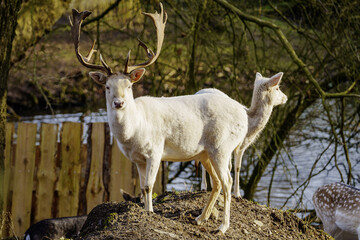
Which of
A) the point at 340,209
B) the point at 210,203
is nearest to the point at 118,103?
the point at 210,203

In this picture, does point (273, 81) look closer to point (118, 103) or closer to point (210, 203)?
point (210, 203)

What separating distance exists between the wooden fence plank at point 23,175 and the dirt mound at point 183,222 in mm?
3230

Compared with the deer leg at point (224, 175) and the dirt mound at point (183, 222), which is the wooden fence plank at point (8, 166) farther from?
the deer leg at point (224, 175)

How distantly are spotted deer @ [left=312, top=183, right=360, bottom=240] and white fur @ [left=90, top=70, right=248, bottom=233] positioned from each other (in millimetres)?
2473

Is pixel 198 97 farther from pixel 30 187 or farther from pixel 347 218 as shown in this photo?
pixel 30 187

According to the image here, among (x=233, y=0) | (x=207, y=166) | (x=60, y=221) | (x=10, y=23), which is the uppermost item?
(x=233, y=0)

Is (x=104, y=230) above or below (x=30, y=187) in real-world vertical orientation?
above

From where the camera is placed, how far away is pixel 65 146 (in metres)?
8.45

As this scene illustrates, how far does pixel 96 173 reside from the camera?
8.52 meters

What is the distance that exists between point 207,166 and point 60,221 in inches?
104

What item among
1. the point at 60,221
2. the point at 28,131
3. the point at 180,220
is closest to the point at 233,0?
the point at 28,131

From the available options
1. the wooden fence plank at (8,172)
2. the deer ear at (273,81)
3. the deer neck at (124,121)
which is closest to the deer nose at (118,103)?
the deer neck at (124,121)

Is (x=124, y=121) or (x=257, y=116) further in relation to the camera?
(x=257, y=116)

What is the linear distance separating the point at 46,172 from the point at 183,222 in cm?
418
